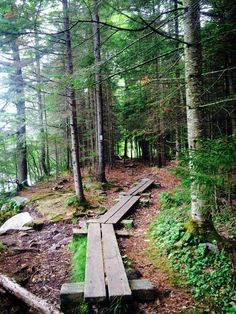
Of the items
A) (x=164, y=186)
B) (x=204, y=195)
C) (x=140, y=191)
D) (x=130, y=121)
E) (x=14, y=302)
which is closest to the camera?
(x=204, y=195)

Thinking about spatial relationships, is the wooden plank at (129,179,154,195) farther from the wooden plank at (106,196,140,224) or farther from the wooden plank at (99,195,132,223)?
the wooden plank at (106,196,140,224)

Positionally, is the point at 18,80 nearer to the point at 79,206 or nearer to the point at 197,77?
the point at 79,206

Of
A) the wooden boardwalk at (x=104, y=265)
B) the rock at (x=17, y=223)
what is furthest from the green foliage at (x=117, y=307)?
the rock at (x=17, y=223)

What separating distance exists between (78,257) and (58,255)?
711mm

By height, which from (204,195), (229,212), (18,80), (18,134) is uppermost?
(18,80)

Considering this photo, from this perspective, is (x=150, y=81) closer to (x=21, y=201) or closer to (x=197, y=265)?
(x=197, y=265)

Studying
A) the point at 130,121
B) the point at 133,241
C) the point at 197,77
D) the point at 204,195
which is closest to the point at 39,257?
the point at 133,241

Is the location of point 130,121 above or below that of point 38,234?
above

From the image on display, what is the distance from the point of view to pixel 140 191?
1038 cm

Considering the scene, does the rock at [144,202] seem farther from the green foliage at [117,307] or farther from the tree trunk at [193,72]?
the green foliage at [117,307]

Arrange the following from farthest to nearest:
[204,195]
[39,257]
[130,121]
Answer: [130,121] → [39,257] → [204,195]

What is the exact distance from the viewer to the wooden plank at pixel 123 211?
688 cm

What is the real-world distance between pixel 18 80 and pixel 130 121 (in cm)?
794

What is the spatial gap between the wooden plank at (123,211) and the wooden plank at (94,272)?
0.97 meters
